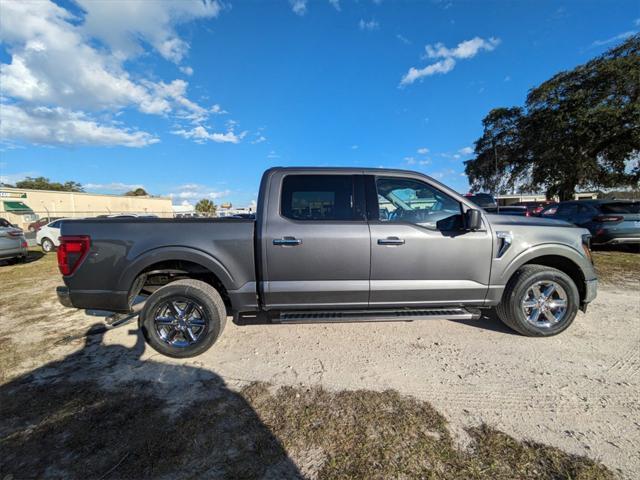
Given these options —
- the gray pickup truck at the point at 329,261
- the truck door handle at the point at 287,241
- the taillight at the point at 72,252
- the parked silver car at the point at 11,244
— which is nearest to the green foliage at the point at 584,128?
the gray pickup truck at the point at 329,261

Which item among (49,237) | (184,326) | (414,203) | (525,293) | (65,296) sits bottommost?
(184,326)

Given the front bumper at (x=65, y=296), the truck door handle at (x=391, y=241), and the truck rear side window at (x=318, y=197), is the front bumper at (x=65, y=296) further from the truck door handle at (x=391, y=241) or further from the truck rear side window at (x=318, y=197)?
the truck door handle at (x=391, y=241)

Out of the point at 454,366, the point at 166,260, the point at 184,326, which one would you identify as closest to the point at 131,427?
the point at 184,326

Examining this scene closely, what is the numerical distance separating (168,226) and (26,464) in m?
1.98

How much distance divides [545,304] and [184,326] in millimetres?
4064

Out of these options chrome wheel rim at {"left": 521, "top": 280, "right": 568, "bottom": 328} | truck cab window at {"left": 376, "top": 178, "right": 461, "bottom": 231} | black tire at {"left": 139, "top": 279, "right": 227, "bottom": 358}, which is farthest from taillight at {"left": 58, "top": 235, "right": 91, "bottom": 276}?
chrome wheel rim at {"left": 521, "top": 280, "right": 568, "bottom": 328}

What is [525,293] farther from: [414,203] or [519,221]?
[414,203]

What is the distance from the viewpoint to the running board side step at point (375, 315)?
306cm

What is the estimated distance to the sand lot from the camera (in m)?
2.14

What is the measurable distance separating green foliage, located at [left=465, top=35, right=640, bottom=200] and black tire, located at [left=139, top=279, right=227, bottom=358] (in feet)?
82.2

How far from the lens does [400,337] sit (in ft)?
11.4

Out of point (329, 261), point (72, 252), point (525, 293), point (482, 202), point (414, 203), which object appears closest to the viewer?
point (72, 252)

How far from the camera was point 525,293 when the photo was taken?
10.9ft

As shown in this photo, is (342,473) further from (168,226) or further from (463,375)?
(168,226)
